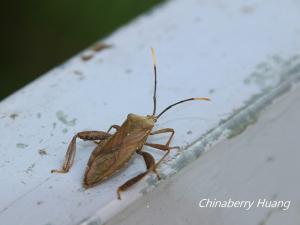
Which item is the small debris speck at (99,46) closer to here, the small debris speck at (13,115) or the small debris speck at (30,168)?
the small debris speck at (13,115)

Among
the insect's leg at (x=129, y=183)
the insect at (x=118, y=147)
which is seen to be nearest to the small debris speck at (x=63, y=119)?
the insect at (x=118, y=147)

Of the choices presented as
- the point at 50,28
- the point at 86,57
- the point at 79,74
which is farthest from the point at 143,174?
the point at 50,28

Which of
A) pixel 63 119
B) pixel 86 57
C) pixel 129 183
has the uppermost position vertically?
pixel 86 57

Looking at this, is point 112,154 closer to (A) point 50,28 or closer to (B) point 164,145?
(B) point 164,145

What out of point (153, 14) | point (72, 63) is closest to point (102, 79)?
point (72, 63)

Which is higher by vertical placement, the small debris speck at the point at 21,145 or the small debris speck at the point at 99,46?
the small debris speck at the point at 99,46
